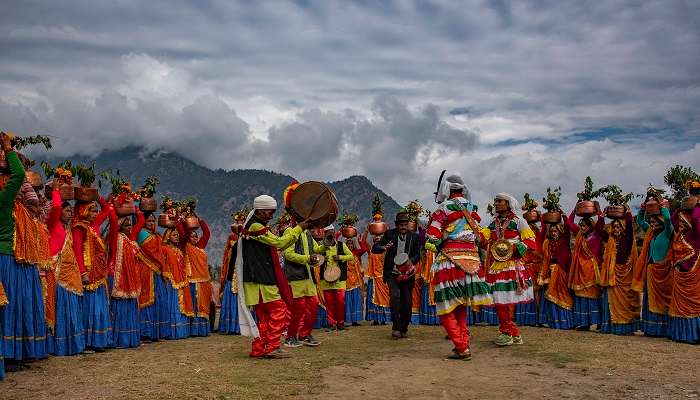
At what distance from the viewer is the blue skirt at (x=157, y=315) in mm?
10461

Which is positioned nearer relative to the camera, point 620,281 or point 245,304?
point 245,304

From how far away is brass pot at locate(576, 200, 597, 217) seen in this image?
11492 millimetres

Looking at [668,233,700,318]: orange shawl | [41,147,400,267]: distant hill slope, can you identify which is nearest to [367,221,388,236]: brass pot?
[668,233,700,318]: orange shawl

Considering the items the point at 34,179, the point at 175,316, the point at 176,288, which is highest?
the point at 34,179

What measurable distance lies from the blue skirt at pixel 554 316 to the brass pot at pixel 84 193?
877 centimetres

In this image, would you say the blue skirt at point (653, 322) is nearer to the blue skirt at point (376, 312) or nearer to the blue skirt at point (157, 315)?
the blue skirt at point (376, 312)

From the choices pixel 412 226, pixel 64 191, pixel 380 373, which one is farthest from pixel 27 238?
pixel 412 226

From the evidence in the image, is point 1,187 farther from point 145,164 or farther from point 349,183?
point 145,164

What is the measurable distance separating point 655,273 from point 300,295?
20.1ft

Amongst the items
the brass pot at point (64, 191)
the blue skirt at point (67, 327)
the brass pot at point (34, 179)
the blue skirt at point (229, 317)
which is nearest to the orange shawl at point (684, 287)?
the blue skirt at point (229, 317)

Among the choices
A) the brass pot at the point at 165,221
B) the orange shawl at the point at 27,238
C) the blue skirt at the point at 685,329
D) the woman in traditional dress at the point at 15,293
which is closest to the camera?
the woman in traditional dress at the point at 15,293

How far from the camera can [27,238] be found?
23.4 feet

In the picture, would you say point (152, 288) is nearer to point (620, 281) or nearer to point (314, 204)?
point (314, 204)

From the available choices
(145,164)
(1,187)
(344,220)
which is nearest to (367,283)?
(344,220)
